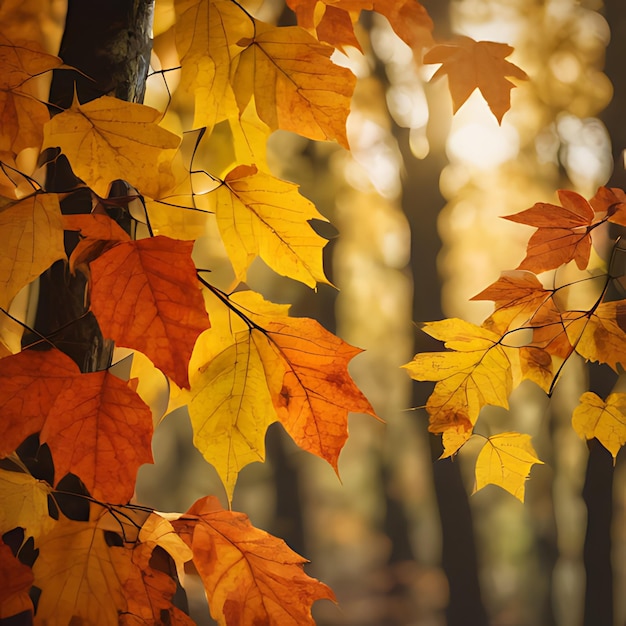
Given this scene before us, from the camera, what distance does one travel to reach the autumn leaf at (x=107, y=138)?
0.30 m

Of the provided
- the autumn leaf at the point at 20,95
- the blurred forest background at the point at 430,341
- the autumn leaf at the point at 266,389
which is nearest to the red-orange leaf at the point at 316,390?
the autumn leaf at the point at 266,389

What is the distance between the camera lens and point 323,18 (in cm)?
45

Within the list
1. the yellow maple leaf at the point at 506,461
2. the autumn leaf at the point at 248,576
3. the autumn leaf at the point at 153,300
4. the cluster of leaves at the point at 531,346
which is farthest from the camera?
the yellow maple leaf at the point at 506,461

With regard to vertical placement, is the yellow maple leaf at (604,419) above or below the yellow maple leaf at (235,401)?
below

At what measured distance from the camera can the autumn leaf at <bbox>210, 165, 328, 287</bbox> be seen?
0.36 meters

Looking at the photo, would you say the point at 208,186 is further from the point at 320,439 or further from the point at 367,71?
the point at 320,439

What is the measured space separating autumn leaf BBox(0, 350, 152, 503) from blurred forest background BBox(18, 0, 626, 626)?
2.47ft

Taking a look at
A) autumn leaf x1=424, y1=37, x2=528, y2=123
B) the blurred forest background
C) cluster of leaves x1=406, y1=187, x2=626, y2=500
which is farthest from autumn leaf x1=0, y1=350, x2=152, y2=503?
the blurred forest background

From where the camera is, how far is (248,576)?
15.2 inches

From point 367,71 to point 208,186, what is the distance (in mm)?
467

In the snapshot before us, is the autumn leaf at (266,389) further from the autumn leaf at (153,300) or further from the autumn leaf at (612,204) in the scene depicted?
the autumn leaf at (612,204)

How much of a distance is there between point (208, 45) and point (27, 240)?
176 mm

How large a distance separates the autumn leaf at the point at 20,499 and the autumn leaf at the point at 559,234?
0.42m

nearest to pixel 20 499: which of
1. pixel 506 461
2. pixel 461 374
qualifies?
pixel 461 374
